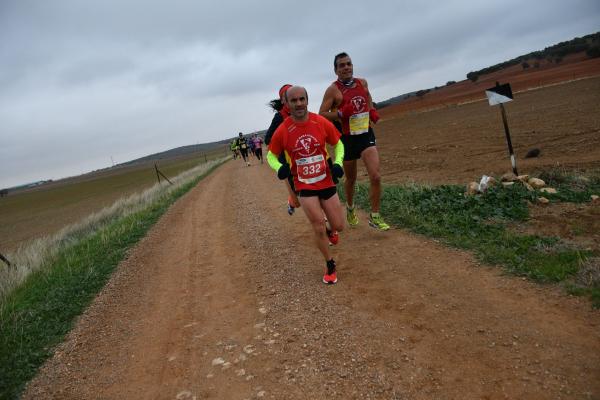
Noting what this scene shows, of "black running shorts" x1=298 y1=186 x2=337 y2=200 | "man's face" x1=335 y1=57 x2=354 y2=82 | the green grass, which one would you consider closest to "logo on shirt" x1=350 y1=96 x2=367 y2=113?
"man's face" x1=335 y1=57 x2=354 y2=82

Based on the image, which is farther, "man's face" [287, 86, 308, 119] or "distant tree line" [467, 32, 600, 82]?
"distant tree line" [467, 32, 600, 82]

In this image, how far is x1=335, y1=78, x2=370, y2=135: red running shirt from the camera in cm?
545

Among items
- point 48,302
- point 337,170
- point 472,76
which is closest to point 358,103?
point 337,170

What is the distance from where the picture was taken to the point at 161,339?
3859mm

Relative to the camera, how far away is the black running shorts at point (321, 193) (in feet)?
14.5

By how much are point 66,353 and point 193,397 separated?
191 centimetres

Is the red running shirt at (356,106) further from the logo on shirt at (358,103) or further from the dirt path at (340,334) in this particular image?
the dirt path at (340,334)

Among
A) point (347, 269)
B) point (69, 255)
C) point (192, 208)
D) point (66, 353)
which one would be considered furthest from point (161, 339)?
point (192, 208)

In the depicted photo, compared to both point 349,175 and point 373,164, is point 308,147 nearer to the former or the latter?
point 373,164

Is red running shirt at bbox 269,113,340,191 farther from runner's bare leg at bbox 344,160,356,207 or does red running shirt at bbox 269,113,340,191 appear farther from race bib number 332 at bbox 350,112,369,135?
runner's bare leg at bbox 344,160,356,207

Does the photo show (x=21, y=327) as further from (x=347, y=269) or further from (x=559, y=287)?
(x=559, y=287)

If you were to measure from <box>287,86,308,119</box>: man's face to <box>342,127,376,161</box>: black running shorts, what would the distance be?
1.49 meters

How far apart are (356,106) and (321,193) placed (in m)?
1.64

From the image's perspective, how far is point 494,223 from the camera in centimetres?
525
